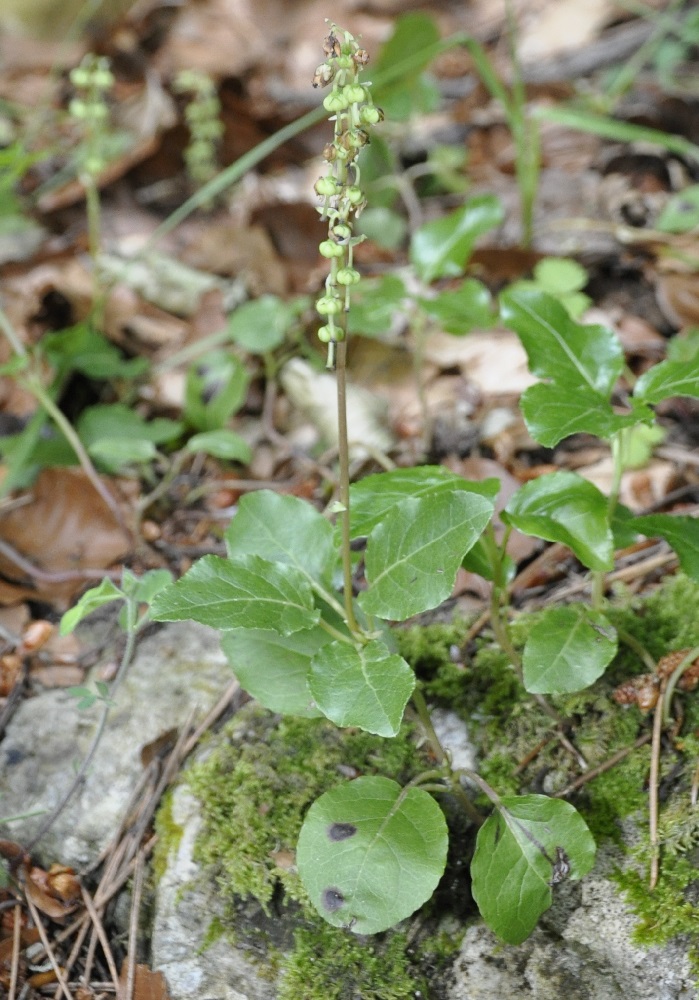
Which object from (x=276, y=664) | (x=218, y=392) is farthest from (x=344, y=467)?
(x=218, y=392)

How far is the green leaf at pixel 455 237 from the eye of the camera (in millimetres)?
2971

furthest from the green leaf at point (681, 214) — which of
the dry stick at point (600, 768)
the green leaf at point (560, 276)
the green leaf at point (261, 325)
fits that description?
the dry stick at point (600, 768)

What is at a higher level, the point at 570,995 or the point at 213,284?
the point at 213,284

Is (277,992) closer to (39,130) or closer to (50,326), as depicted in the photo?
(50,326)

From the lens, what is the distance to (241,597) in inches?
63.6

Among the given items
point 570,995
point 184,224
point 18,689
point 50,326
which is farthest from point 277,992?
point 184,224

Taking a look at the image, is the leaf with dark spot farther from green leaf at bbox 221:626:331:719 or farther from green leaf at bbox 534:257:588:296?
green leaf at bbox 534:257:588:296

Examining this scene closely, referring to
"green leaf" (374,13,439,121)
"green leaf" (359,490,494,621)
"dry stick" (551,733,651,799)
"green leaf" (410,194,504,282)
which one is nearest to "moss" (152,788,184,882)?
"green leaf" (359,490,494,621)

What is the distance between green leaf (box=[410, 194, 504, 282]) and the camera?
117 inches

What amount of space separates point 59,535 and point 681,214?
268 centimetres

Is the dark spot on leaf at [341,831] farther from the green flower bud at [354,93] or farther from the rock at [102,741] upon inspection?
the green flower bud at [354,93]

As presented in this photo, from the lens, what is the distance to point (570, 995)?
5.37 ft

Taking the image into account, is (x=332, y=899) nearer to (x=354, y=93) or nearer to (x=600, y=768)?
(x=600, y=768)

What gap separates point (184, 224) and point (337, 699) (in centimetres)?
354
